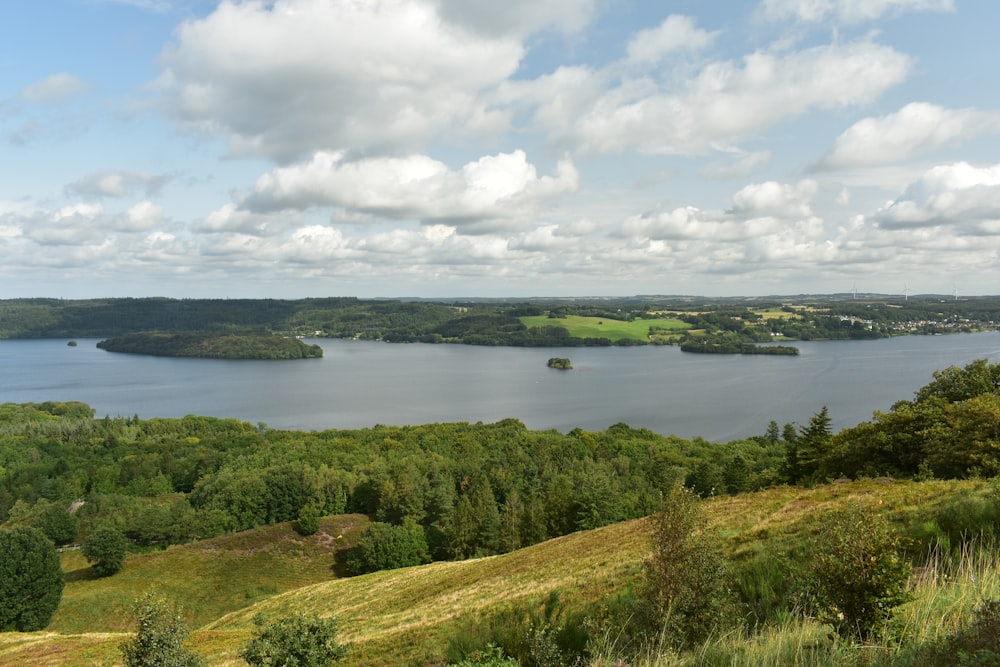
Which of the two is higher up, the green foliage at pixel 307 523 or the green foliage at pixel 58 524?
the green foliage at pixel 307 523

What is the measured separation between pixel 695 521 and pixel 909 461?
23.5 metres

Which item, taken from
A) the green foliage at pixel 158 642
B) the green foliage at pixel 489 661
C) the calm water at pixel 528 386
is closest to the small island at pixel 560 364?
the calm water at pixel 528 386

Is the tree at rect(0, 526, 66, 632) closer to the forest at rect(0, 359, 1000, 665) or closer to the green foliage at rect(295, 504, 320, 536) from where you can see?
the forest at rect(0, 359, 1000, 665)

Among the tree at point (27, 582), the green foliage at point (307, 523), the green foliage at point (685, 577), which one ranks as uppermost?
the green foliage at point (685, 577)

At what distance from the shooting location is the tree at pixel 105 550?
129 feet

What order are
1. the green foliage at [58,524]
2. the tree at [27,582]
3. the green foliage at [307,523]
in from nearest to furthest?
1. the tree at [27,582]
2. the green foliage at [307,523]
3. the green foliage at [58,524]

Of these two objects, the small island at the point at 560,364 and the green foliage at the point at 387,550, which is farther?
the small island at the point at 560,364

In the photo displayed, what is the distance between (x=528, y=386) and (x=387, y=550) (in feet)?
268

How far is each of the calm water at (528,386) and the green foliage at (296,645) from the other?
71.0 meters

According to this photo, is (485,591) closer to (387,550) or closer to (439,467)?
(387,550)

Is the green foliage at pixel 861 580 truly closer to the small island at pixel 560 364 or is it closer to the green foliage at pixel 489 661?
the green foliage at pixel 489 661

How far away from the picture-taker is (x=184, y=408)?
106625 mm

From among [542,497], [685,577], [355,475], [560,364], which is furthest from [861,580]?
[560,364]

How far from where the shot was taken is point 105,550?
39.6 metres
